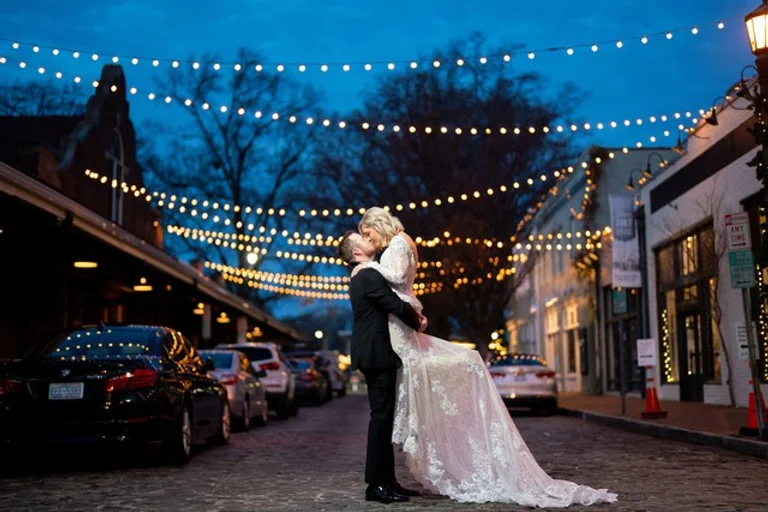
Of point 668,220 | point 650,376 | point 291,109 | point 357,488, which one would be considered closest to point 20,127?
point 291,109

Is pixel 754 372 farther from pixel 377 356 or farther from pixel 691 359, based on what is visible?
pixel 691 359

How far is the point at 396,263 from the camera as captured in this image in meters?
8.82

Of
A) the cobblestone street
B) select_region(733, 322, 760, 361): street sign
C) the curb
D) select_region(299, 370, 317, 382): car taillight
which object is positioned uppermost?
select_region(733, 322, 760, 361): street sign

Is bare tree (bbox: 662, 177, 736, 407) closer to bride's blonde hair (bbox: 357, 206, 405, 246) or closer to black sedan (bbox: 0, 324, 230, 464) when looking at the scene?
black sedan (bbox: 0, 324, 230, 464)

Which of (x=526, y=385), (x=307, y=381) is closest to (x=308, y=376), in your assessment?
(x=307, y=381)

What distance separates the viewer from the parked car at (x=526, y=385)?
1003 inches

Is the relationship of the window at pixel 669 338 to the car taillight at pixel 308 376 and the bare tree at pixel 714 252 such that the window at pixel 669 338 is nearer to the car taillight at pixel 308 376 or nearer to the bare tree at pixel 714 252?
the bare tree at pixel 714 252

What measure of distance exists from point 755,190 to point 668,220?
21.1 ft

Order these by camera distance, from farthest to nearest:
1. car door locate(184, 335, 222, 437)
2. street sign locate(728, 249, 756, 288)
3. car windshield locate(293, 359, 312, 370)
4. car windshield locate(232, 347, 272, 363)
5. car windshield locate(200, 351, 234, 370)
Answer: car windshield locate(293, 359, 312, 370), car windshield locate(232, 347, 272, 363), car windshield locate(200, 351, 234, 370), street sign locate(728, 249, 756, 288), car door locate(184, 335, 222, 437)

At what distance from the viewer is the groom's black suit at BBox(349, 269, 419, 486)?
860 cm

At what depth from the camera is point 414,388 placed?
8.81m

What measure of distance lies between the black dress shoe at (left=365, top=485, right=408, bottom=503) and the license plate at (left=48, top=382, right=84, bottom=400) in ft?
13.5

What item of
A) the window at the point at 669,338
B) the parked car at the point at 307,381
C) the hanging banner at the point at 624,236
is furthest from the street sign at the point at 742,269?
the parked car at the point at 307,381

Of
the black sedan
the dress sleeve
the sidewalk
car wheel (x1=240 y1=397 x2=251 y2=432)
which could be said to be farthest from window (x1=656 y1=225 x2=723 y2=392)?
the dress sleeve
